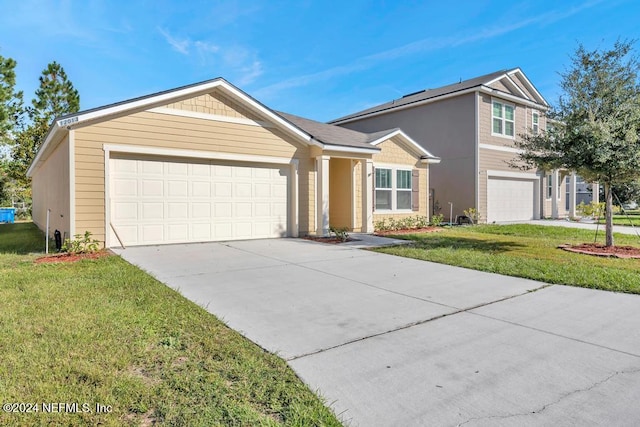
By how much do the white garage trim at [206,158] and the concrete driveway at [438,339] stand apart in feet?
9.68

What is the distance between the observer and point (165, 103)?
9.38 metres

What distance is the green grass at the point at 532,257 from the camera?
596 cm

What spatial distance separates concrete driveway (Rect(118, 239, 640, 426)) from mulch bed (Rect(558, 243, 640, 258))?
3.70 metres

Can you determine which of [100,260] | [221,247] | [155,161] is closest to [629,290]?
[221,247]

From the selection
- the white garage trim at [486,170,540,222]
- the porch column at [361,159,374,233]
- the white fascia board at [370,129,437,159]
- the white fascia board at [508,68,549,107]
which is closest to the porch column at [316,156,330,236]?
the porch column at [361,159,374,233]

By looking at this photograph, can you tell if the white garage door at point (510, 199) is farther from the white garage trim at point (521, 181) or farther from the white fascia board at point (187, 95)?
the white fascia board at point (187, 95)

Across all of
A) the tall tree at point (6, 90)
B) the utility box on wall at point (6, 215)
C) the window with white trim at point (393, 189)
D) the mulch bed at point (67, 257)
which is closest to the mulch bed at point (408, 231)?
the window with white trim at point (393, 189)

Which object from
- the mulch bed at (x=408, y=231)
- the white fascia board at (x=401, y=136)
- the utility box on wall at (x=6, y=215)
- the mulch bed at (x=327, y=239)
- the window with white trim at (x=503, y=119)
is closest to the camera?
the mulch bed at (x=327, y=239)

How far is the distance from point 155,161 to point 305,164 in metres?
4.37

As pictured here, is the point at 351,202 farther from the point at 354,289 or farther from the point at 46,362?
the point at 46,362

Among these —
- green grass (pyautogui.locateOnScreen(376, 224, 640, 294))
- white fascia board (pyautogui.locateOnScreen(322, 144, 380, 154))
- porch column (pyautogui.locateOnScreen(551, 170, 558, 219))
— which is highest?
white fascia board (pyautogui.locateOnScreen(322, 144, 380, 154))

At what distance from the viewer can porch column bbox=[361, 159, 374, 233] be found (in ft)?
42.1

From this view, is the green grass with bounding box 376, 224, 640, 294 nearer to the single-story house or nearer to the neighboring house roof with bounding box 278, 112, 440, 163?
the single-story house

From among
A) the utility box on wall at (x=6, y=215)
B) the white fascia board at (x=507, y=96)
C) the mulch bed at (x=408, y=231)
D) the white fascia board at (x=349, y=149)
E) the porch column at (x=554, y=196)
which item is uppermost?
the white fascia board at (x=507, y=96)
